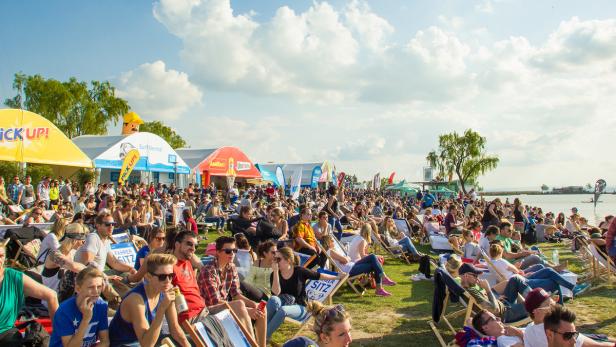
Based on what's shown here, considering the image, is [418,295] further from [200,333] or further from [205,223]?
[205,223]

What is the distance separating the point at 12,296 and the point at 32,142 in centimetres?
1753

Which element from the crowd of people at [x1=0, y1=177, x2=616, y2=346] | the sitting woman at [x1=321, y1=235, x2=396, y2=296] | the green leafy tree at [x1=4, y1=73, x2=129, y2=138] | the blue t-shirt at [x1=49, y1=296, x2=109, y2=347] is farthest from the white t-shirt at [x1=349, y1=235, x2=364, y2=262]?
the green leafy tree at [x1=4, y1=73, x2=129, y2=138]

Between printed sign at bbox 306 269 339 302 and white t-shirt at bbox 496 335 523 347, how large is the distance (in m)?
2.37

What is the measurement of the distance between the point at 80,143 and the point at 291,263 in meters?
26.0

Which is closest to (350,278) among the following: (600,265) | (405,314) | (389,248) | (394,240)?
(405,314)

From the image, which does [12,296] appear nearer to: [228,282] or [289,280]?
[228,282]

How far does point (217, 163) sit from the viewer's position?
33688 millimetres

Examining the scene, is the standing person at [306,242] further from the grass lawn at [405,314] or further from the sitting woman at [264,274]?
the sitting woman at [264,274]

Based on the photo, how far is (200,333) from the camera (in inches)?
143

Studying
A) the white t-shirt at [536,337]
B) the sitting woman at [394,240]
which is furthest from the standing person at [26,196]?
the white t-shirt at [536,337]

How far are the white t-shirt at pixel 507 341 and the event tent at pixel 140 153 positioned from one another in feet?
75.8

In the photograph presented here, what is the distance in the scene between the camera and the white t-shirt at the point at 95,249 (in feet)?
18.0

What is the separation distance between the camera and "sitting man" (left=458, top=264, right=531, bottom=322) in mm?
5367

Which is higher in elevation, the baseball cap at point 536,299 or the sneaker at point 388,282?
the baseball cap at point 536,299
